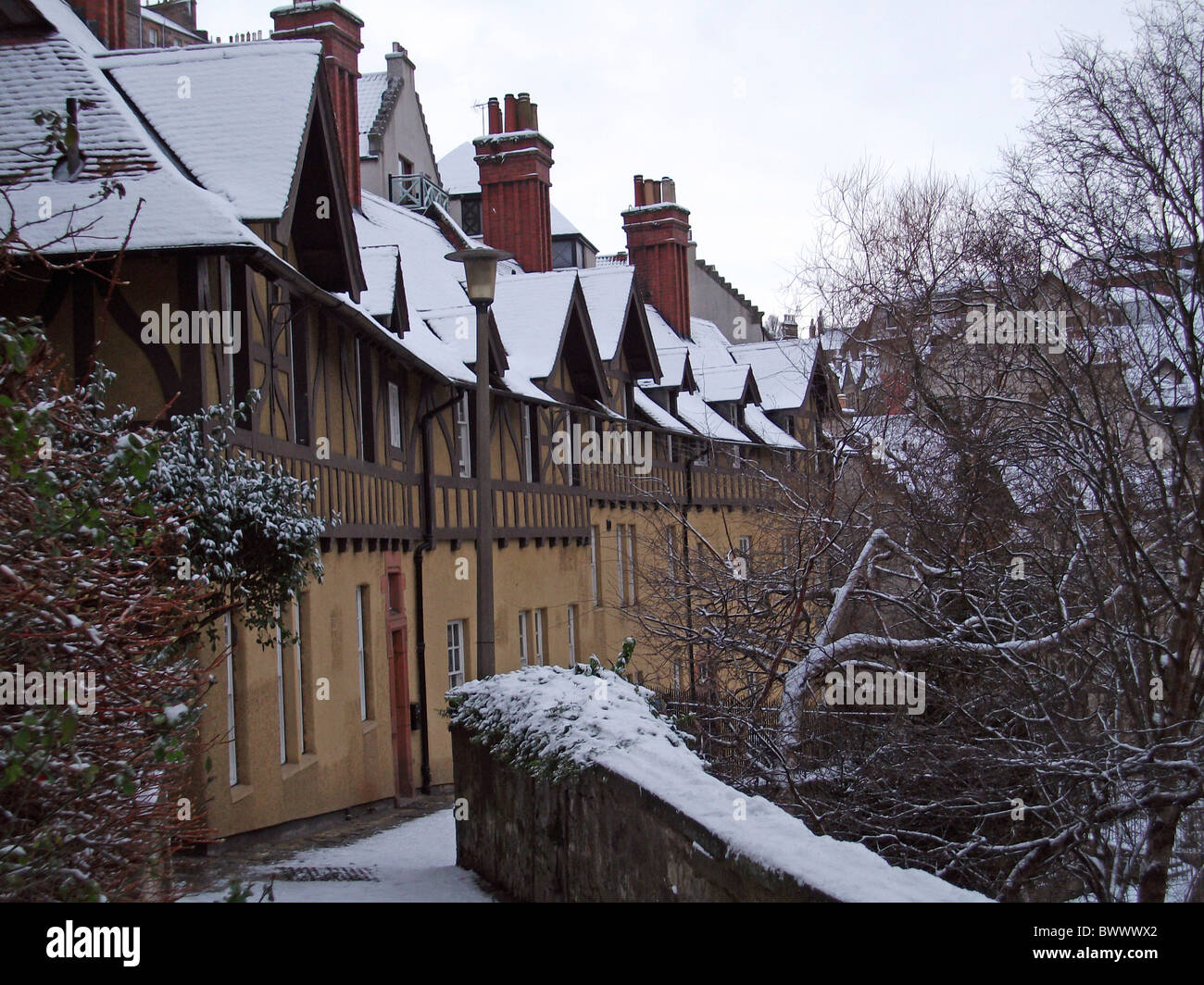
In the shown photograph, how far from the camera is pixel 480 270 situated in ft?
40.0

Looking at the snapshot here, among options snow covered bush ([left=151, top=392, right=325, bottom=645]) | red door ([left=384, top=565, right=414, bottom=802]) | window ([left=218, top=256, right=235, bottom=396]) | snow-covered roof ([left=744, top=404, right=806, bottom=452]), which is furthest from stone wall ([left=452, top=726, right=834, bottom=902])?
snow-covered roof ([left=744, top=404, right=806, bottom=452])

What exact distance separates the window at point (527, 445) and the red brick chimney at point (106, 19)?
29.2 feet

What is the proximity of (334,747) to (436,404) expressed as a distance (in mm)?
5843

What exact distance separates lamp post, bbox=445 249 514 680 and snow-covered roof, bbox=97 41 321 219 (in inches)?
69.3

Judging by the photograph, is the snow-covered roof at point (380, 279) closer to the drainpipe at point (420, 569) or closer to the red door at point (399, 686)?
the drainpipe at point (420, 569)

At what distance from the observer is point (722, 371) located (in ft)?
117

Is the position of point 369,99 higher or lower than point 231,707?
higher

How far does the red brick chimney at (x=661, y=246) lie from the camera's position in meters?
36.8

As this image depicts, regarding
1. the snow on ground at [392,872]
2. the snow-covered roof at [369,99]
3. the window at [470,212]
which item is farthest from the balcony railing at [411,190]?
the snow on ground at [392,872]

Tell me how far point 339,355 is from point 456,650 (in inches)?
244

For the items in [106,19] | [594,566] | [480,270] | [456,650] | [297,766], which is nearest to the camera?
[480,270]

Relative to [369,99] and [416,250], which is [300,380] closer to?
[416,250]

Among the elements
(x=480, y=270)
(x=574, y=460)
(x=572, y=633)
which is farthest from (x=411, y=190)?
(x=480, y=270)

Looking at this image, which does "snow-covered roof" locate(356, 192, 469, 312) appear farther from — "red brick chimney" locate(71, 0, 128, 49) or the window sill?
the window sill
